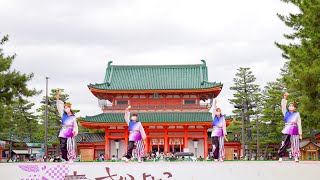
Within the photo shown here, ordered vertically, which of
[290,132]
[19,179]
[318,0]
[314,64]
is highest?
[318,0]

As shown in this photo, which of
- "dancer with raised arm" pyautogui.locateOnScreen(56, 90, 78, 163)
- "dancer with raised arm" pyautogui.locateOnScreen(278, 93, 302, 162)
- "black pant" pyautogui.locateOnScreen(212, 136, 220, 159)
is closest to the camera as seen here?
"dancer with raised arm" pyautogui.locateOnScreen(56, 90, 78, 163)

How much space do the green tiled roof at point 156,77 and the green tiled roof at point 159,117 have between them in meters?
2.26

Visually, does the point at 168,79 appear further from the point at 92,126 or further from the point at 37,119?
the point at 37,119

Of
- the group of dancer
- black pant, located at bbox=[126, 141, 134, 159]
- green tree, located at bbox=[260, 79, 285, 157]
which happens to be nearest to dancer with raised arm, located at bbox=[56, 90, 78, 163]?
the group of dancer

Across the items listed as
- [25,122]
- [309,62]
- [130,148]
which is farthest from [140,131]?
[25,122]

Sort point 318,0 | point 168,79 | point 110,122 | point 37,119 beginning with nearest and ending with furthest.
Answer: point 318,0
point 110,122
point 168,79
point 37,119

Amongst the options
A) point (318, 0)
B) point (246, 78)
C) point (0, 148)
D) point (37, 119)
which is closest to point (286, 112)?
point (318, 0)

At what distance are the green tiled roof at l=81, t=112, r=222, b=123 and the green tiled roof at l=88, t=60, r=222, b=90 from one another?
7.42 feet

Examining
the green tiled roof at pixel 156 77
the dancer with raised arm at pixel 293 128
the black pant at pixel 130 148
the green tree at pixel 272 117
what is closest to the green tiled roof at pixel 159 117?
the green tiled roof at pixel 156 77

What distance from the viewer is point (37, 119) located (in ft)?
162

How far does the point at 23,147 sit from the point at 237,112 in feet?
71.3

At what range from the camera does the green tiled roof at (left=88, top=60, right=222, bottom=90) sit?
3872 cm

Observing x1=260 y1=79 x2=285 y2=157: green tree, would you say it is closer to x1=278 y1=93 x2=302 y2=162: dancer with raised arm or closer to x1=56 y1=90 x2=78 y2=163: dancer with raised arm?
x1=278 y1=93 x2=302 y2=162: dancer with raised arm

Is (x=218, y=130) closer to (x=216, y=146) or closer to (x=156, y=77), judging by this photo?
(x=216, y=146)
